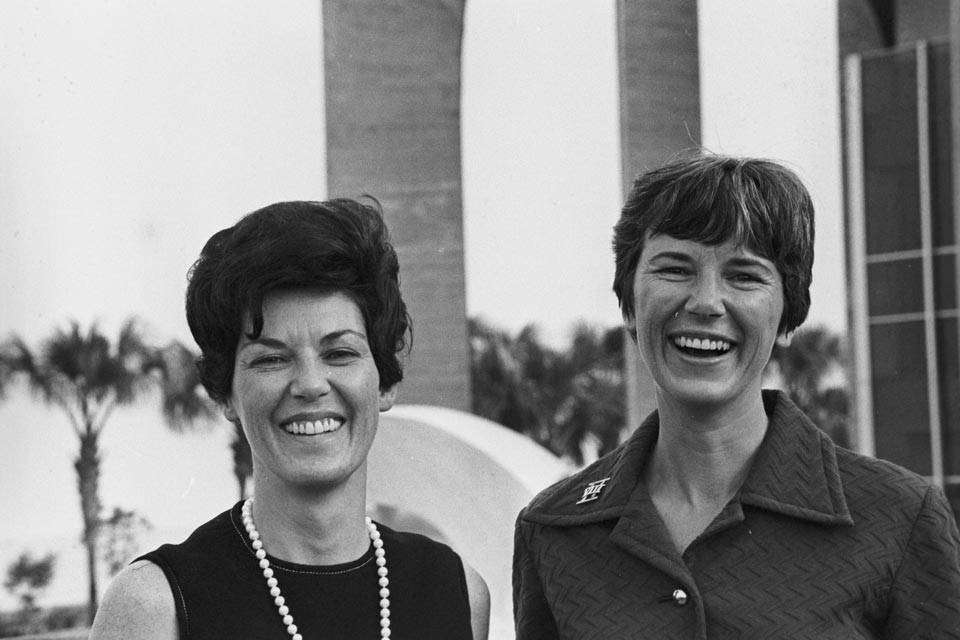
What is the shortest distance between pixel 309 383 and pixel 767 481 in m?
0.81

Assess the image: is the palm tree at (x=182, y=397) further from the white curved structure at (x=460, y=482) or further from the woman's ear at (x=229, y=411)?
the woman's ear at (x=229, y=411)

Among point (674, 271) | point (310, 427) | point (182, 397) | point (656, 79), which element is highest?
point (656, 79)

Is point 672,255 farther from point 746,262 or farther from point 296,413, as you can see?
point 296,413

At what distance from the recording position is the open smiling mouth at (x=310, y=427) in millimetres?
2217

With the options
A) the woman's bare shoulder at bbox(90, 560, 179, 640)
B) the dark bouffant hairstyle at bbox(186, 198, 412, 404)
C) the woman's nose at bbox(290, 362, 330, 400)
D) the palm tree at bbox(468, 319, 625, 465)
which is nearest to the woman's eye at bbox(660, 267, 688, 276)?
the dark bouffant hairstyle at bbox(186, 198, 412, 404)

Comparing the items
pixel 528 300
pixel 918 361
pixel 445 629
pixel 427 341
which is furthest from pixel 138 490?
pixel 918 361

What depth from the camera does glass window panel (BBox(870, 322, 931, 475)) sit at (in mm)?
10188

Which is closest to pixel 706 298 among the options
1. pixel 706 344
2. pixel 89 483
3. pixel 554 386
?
pixel 706 344

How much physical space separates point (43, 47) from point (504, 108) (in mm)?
3071

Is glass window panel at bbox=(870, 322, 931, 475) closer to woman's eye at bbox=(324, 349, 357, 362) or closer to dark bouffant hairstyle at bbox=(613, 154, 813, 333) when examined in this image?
dark bouffant hairstyle at bbox=(613, 154, 813, 333)

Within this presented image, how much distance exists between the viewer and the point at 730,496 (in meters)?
2.44

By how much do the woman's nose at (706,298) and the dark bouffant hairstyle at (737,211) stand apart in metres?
0.07

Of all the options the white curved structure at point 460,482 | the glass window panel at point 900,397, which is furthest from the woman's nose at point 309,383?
the glass window panel at point 900,397

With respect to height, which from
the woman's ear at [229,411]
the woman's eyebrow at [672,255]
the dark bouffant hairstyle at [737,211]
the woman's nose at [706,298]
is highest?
the dark bouffant hairstyle at [737,211]
